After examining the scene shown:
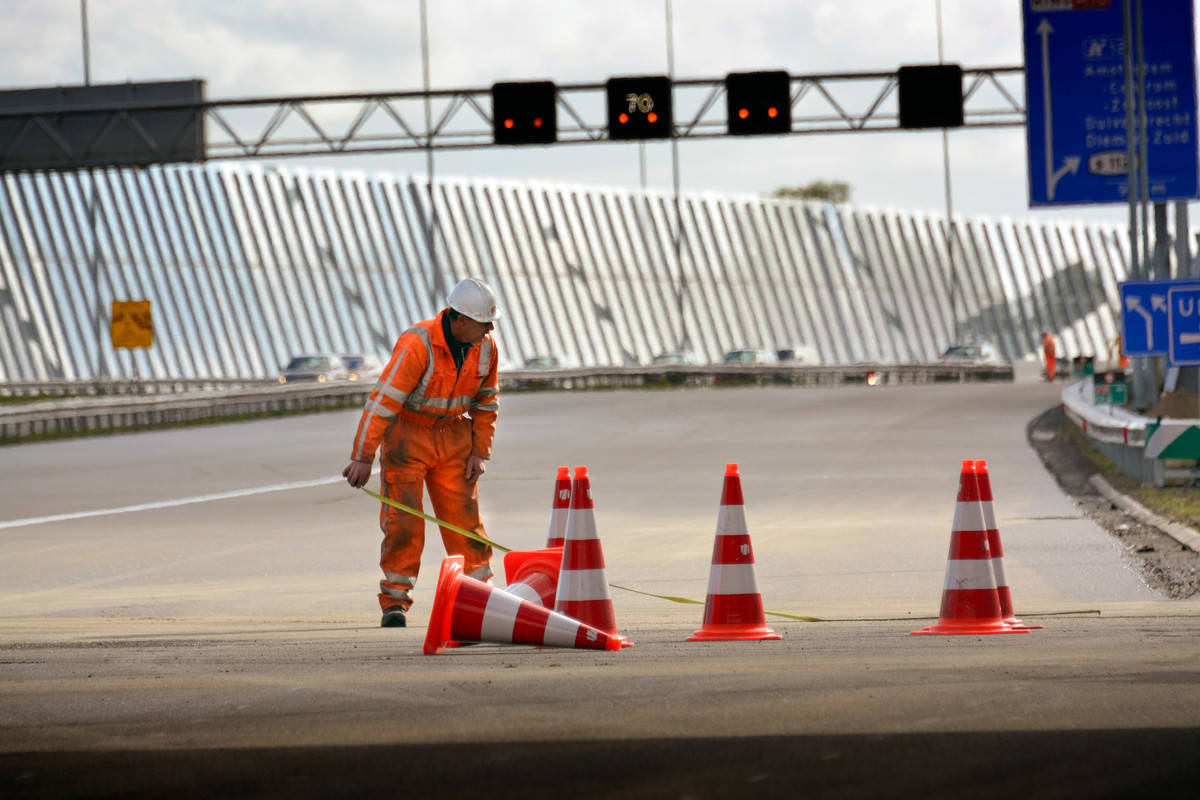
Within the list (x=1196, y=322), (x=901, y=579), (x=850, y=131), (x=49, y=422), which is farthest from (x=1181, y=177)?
(x=49, y=422)

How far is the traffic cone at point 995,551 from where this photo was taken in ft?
28.6

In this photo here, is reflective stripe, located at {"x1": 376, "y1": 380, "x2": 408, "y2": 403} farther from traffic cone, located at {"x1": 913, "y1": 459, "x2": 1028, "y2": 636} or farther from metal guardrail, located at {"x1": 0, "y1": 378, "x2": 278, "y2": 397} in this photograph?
metal guardrail, located at {"x1": 0, "y1": 378, "x2": 278, "y2": 397}

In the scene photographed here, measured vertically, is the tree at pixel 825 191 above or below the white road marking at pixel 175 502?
above

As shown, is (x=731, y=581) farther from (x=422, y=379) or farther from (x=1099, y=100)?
(x=1099, y=100)

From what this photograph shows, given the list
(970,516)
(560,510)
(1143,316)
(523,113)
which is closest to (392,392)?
(560,510)

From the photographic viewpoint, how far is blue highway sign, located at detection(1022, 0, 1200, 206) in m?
28.1

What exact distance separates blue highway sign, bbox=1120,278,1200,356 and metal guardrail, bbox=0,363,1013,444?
67.5 feet

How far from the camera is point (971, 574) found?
341 inches

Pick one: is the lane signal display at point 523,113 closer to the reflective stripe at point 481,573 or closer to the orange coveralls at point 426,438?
the orange coveralls at point 426,438

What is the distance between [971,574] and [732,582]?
3.94 feet

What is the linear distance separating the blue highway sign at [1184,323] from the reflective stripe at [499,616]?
11640 millimetres

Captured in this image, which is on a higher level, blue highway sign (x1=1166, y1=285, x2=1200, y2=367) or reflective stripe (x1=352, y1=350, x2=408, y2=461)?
blue highway sign (x1=1166, y1=285, x2=1200, y2=367)

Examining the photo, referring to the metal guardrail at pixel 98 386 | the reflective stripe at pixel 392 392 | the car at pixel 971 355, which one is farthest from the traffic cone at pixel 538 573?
the car at pixel 971 355

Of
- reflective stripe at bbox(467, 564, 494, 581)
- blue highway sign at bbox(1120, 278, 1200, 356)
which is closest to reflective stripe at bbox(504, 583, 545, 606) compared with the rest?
reflective stripe at bbox(467, 564, 494, 581)
